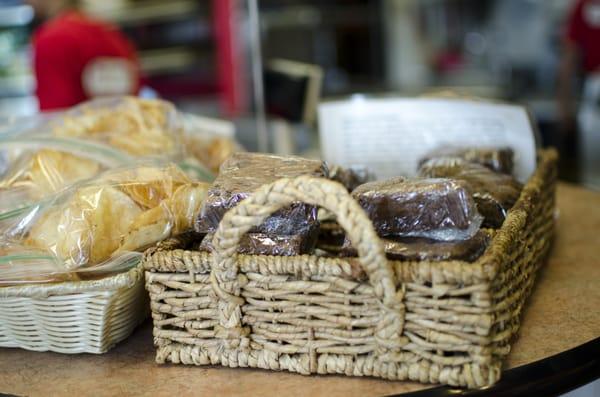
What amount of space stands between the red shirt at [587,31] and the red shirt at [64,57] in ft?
6.89

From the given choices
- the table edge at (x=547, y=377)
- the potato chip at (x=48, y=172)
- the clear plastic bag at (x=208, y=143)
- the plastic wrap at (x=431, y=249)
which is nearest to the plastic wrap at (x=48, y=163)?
the potato chip at (x=48, y=172)

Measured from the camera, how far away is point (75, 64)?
285cm

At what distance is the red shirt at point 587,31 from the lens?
3.20 metres

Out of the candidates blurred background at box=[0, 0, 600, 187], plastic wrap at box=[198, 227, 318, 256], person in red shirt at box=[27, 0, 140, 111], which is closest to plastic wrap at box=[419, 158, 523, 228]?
plastic wrap at box=[198, 227, 318, 256]

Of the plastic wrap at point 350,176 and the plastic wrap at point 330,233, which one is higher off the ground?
the plastic wrap at point 350,176

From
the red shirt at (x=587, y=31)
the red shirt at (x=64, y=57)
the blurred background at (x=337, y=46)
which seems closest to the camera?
the red shirt at (x=64, y=57)

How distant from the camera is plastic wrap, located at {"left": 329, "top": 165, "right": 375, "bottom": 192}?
4.10ft

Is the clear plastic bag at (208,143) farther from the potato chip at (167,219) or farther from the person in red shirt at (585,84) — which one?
the person in red shirt at (585,84)

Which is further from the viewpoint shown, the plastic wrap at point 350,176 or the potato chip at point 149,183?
the plastic wrap at point 350,176

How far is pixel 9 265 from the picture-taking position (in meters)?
1.04

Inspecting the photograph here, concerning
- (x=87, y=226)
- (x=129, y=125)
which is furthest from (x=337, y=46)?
(x=87, y=226)

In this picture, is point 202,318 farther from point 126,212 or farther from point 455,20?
point 455,20

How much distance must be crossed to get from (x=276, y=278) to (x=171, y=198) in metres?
0.28

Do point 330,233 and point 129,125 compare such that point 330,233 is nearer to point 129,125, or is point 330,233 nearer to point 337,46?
point 129,125
